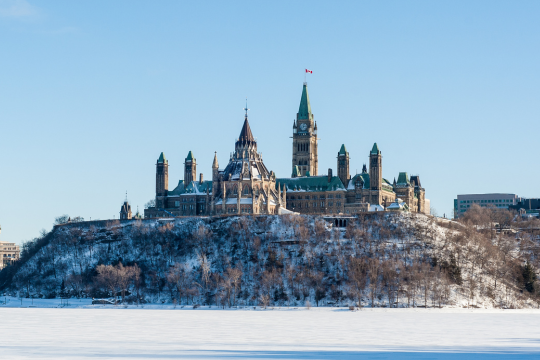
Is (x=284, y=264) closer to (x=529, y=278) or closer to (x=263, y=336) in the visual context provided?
(x=529, y=278)

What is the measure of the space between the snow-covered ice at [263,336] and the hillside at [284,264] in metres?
31.3

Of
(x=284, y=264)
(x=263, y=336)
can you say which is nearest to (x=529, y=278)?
(x=284, y=264)

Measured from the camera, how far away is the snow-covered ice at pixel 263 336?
232 feet

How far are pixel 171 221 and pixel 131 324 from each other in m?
89.7

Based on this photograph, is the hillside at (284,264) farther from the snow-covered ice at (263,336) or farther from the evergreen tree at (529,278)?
the snow-covered ice at (263,336)

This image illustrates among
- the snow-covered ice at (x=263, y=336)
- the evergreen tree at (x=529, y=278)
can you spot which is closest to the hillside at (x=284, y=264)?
the evergreen tree at (x=529, y=278)

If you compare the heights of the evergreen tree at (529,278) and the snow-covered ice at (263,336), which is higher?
the evergreen tree at (529,278)

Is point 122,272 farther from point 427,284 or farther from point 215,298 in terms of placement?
point 427,284

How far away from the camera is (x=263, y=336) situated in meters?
85.2

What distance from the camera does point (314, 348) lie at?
7506cm

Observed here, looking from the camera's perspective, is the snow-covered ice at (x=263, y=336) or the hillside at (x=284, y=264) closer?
the snow-covered ice at (x=263, y=336)

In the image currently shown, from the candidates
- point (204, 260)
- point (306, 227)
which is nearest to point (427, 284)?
point (306, 227)

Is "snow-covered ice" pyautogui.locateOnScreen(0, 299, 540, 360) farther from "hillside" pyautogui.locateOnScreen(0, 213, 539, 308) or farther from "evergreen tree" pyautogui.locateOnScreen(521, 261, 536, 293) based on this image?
"evergreen tree" pyautogui.locateOnScreen(521, 261, 536, 293)

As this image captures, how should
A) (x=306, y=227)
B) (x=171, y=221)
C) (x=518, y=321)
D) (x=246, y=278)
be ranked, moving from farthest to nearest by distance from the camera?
(x=171, y=221) → (x=306, y=227) → (x=246, y=278) → (x=518, y=321)
